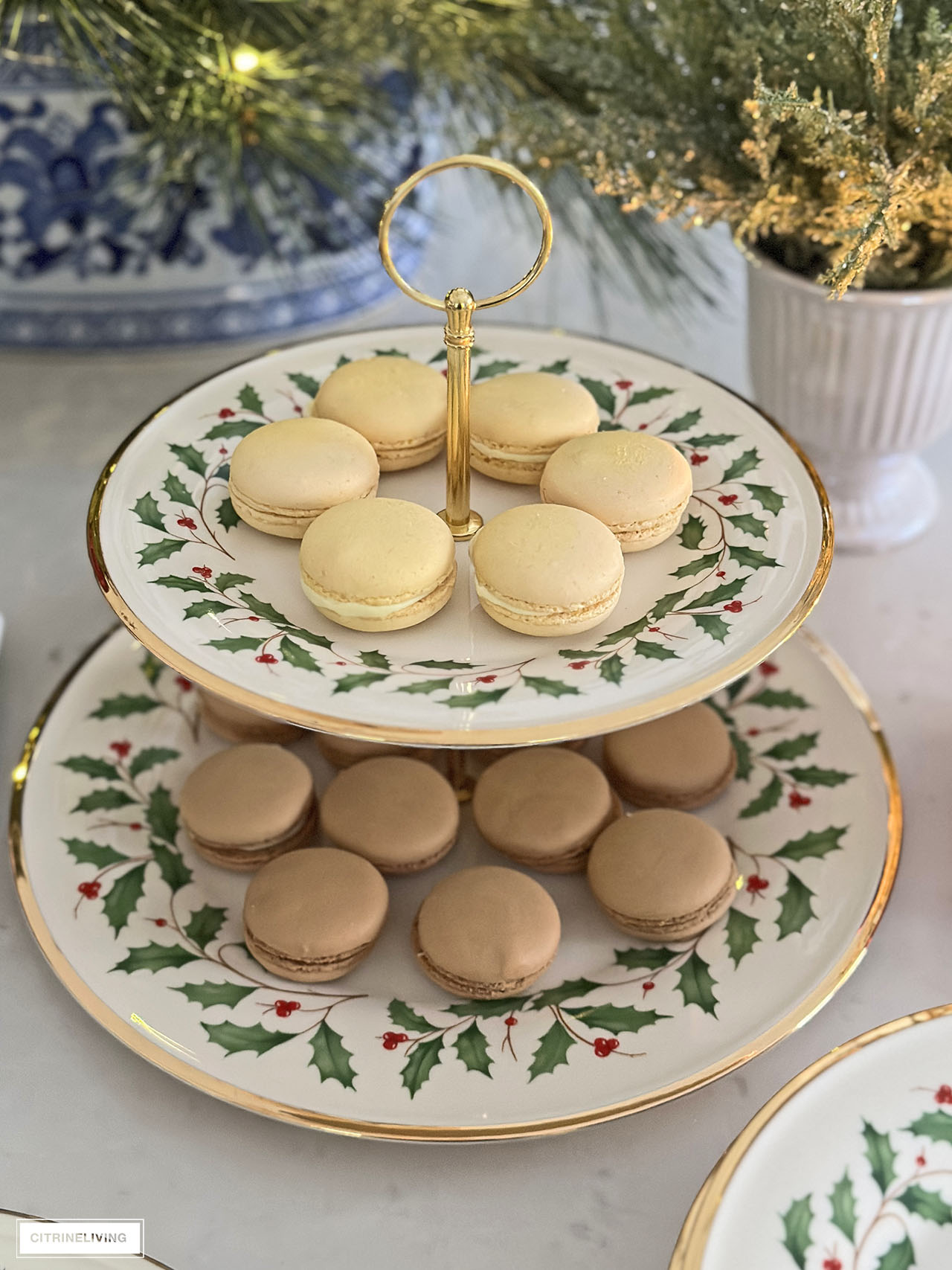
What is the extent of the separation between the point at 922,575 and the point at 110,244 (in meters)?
0.61

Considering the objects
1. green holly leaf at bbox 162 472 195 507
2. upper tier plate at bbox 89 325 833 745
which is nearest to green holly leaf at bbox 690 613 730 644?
upper tier plate at bbox 89 325 833 745

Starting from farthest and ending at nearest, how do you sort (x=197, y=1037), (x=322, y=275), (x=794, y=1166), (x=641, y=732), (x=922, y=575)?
(x=322, y=275), (x=922, y=575), (x=641, y=732), (x=197, y=1037), (x=794, y=1166)

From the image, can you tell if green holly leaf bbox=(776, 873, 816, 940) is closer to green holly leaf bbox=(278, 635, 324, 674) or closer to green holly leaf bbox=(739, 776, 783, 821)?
green holly leaf bbox=(739, 776, 783, 821)

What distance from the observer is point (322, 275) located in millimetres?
918

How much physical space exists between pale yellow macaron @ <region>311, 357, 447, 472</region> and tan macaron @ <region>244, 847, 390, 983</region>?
0.61 ft

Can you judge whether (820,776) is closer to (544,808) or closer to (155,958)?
(544,808)

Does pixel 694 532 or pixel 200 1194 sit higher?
pixel 694 532

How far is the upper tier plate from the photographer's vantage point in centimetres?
42

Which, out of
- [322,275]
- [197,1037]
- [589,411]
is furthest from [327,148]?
[197,1037]

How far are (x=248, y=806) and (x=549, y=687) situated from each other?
20 centimetres

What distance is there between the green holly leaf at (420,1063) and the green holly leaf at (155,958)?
11cm

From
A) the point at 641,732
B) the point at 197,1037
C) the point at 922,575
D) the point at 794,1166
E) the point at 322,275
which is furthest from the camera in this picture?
the point at 322,275

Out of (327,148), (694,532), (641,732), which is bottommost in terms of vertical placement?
(641,732)

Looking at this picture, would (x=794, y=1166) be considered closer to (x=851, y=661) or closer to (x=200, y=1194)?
(x=200, y=1194)
